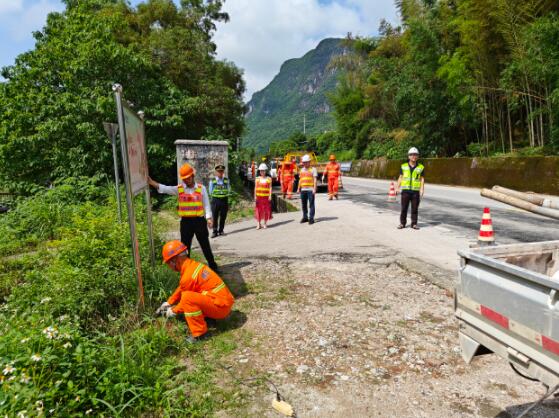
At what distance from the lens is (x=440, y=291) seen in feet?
15.1

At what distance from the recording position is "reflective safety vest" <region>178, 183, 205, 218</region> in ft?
17.9

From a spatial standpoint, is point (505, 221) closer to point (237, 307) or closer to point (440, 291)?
point (440, 291)

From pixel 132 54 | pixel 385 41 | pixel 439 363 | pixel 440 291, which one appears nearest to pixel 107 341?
pixel 439 363

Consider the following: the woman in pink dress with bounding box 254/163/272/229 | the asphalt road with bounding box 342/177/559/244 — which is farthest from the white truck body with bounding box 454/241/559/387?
the woman in pink dress with bounding box 254/163/272/229

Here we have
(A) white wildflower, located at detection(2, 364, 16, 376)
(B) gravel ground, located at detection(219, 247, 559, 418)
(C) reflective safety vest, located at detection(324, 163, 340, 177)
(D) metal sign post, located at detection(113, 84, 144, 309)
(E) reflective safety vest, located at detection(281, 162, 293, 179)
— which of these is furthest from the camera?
(E) reflective safety vest, located at detection(281, 162, 293, 179)

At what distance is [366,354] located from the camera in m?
3.30

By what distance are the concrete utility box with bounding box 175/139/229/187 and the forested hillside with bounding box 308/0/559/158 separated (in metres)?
10.5

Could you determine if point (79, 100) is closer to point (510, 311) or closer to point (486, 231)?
point (486, 231)

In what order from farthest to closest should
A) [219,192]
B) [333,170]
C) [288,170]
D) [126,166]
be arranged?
[288,170] < [333,170] < [219,192] < [126,166]

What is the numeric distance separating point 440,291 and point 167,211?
440 inches

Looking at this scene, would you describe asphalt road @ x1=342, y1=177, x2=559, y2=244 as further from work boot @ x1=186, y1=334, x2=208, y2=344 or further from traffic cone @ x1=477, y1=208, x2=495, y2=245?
work boot @ x1=186, y1=334, x2=208, y2=344

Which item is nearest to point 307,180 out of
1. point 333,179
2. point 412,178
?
point 412,178

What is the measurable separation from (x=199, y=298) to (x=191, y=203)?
2.12m

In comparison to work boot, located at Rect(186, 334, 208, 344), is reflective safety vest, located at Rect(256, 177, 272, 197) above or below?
above
